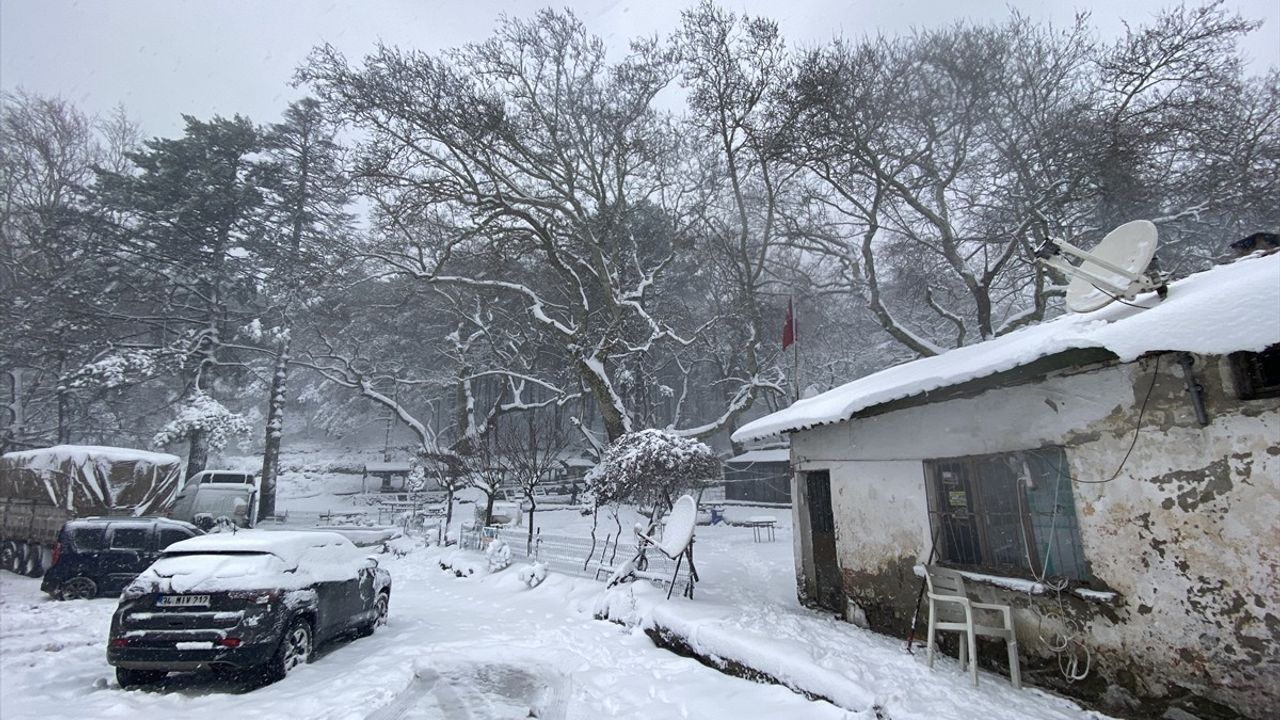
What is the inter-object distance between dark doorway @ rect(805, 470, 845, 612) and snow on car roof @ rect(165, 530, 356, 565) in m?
6.96

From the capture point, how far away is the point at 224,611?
5387mm

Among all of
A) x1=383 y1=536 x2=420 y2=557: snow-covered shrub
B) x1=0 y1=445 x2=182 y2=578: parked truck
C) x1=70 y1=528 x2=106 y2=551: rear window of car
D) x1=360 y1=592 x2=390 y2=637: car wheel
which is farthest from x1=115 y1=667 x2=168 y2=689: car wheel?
x1=383 y1=536 x2=420 y2=557: snow-covered shrub

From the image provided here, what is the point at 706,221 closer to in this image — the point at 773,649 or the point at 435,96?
the point at 435,96

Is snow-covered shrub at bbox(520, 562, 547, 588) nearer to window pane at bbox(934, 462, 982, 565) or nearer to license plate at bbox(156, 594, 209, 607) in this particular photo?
license plate at bbox(156, 594, 209, 607)

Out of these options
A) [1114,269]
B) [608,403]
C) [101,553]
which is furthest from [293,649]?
[608,403]

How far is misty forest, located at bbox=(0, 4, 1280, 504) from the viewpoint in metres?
13.2

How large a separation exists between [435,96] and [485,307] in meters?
10.5

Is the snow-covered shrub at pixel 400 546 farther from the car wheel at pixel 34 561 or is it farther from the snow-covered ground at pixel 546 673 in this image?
the snow-covered ground at pixel 546 673

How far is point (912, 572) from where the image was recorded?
6434mm

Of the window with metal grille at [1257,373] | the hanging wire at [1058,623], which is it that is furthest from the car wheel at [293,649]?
the window with metal grille at [1257,373]

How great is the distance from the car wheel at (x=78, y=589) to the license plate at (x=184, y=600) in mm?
6865

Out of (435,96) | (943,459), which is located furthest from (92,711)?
(435,96)

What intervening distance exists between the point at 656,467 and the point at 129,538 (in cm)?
987

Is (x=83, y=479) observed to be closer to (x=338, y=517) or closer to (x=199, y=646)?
(x=199, y=646)
